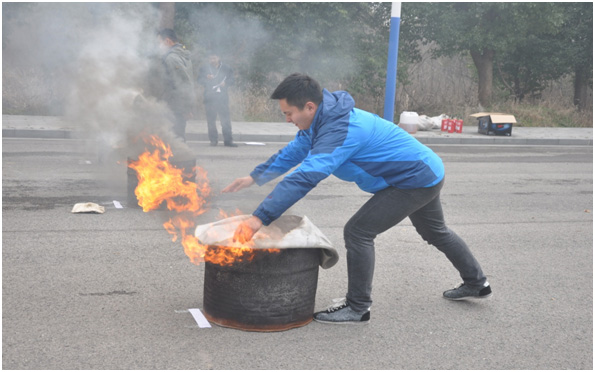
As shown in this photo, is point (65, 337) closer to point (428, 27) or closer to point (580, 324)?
point (580, 324)

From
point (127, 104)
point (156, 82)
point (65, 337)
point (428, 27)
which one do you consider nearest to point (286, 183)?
point (65, 337)

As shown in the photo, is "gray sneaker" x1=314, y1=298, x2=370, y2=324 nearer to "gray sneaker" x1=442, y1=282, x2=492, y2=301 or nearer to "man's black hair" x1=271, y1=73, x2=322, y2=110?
"gray sneaker" x1=442, y1=282, x2=492, y2=301

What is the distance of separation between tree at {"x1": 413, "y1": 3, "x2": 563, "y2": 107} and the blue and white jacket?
1897cm

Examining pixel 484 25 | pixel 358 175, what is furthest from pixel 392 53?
pixel 358 175

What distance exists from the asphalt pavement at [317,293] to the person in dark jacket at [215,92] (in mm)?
3953

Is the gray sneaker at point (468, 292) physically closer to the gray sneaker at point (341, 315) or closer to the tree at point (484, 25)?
the gray sneaker at point (341, 315)

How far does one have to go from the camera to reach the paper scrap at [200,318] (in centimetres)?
420

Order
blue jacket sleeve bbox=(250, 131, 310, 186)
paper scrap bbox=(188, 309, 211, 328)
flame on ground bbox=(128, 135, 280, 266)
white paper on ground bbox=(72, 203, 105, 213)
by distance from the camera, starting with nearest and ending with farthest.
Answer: flame on ground bbox=(128, 135, 280, 266)
paper scrap bbox=(188, 309, 211, 328)
blue jacket sleeve bbox=(250, 131, 310, 186)
white paper on ground bbox=(72, 203, 105, 213)

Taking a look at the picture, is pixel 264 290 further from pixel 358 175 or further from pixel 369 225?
pixel 358 175

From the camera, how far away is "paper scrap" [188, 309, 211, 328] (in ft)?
13.8

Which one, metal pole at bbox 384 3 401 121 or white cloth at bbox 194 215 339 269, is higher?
metal pole at bbox 384 3 401 121

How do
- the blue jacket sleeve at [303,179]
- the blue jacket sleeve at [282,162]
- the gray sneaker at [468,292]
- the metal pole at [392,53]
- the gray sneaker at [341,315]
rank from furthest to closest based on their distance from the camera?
1. the metal pole at [392,53]
2. the gray sneaker at [468,292]
3. the blue jacket sleeve at [282,162]
4. the gray sneaker at [341,315]
5. the blue jacket sleeve at [303,179]

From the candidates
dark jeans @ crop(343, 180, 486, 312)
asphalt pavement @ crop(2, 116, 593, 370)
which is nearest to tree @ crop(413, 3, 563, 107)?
asphalt pavement @ crop(2, 116, 593, 370)

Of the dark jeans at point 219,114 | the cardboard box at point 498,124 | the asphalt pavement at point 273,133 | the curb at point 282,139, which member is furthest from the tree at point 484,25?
the dark jeans at point 219,114
